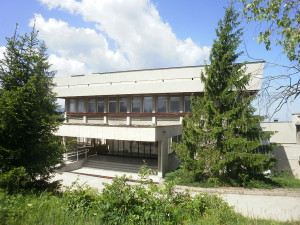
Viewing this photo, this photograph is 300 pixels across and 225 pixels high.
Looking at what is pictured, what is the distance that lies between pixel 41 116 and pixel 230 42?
11227mm

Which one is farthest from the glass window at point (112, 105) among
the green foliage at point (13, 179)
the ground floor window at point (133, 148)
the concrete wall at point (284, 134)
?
the concrete wall at point (284, 134)

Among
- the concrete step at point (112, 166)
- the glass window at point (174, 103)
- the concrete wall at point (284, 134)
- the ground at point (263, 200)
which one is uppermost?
the glass window at point (174, 103)

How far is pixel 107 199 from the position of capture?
194 inches

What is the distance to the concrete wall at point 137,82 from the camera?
19125 mm

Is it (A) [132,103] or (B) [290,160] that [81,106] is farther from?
(B) [290,160]

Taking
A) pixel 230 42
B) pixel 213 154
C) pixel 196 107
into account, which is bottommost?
pixel 213 154

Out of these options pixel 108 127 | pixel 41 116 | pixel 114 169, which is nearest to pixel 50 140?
pixel 41 116

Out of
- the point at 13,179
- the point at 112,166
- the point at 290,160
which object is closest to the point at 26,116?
the point at 13,179

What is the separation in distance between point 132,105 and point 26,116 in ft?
49.1

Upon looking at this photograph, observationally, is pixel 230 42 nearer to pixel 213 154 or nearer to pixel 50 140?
pixel 213 154

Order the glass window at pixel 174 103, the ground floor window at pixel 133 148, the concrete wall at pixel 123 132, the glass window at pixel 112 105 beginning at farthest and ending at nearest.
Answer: the glass window at pixel 112 105 < the ground floor window at pixel 133 148 < the glass window at pixel 174 103 < the concrete wall at pixel 123 132

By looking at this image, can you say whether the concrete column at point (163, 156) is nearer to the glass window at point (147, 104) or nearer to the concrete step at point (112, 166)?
the concrete step at point (112, 166)

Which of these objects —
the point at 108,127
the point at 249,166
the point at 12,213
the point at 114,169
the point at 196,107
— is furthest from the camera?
the point at 114,169

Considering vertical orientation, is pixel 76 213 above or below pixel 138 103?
below
